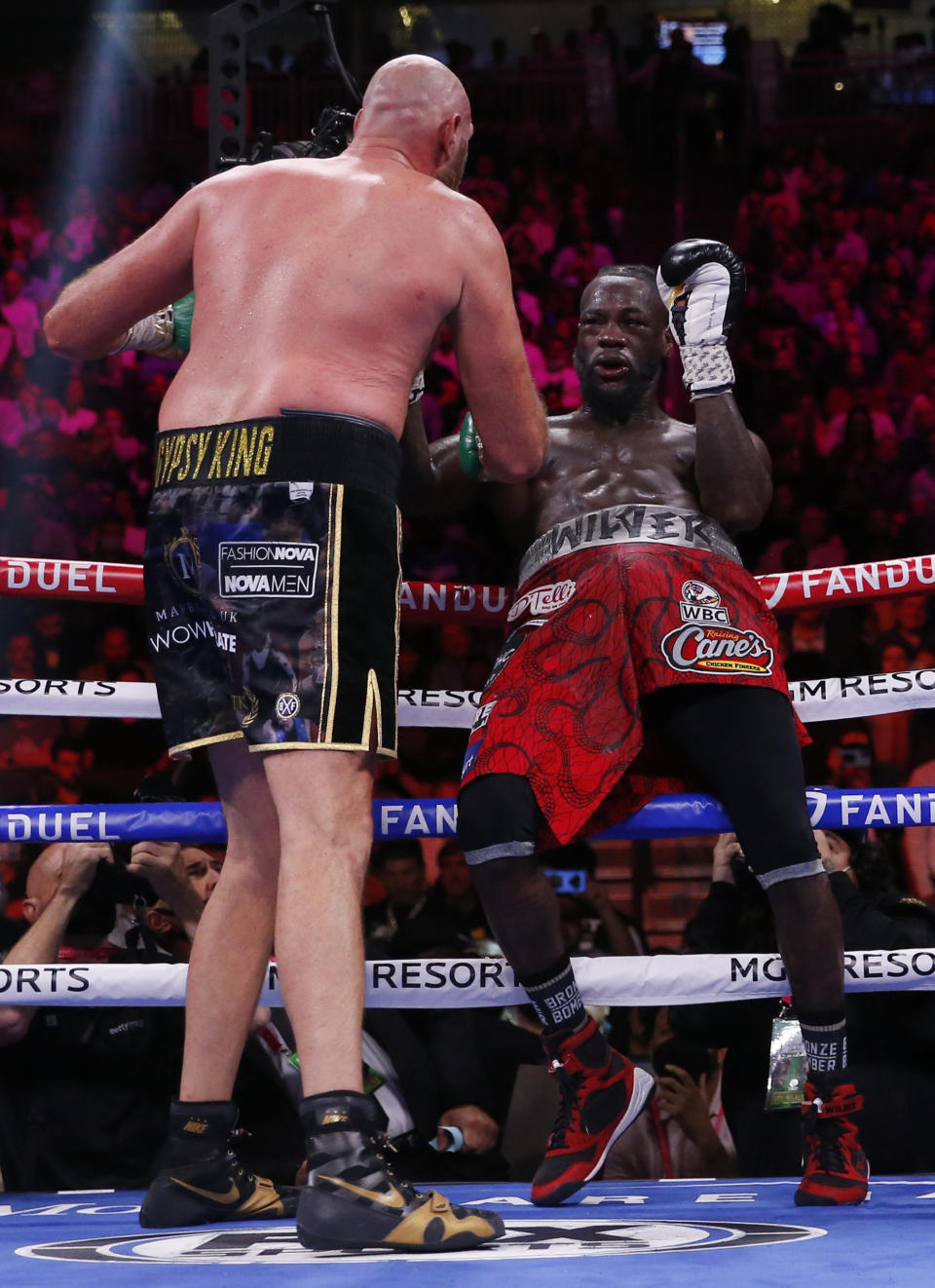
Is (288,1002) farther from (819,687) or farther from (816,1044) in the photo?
(819,687)

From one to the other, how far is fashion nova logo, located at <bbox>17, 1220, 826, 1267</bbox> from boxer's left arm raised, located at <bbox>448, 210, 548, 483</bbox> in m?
0.91

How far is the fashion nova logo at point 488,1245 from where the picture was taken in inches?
60.4

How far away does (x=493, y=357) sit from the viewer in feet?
5.93

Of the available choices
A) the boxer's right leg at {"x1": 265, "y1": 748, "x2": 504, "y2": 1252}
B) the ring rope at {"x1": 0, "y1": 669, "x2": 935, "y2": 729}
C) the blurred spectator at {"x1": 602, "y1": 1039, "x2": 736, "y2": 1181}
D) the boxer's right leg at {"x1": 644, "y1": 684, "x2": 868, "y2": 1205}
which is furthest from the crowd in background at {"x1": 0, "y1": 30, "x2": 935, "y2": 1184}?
the boxer's right leg at {"x1": 265, "y1": 748, "x2": 504, "y2": 1252}

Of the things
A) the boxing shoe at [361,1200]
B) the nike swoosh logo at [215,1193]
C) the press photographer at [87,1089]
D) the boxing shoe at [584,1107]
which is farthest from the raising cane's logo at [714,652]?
the press photographer at [87,1089]

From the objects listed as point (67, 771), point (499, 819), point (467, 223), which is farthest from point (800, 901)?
point (67, 771)

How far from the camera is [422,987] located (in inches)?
80.4

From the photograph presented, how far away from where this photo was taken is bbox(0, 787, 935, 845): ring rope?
2078mm

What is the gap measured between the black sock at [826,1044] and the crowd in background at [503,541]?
0.52 m

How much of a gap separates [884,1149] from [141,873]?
1381mm

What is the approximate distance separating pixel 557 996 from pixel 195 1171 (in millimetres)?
515

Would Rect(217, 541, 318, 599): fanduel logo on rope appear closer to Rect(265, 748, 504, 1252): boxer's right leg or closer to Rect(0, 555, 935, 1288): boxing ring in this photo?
Rect(265, 748, 504, 1252): boxer's right leg

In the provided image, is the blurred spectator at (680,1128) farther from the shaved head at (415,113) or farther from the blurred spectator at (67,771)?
the blurred spectator at (67,771)

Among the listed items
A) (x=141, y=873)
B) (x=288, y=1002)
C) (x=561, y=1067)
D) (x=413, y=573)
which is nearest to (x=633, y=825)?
(x=561, y=1067)
